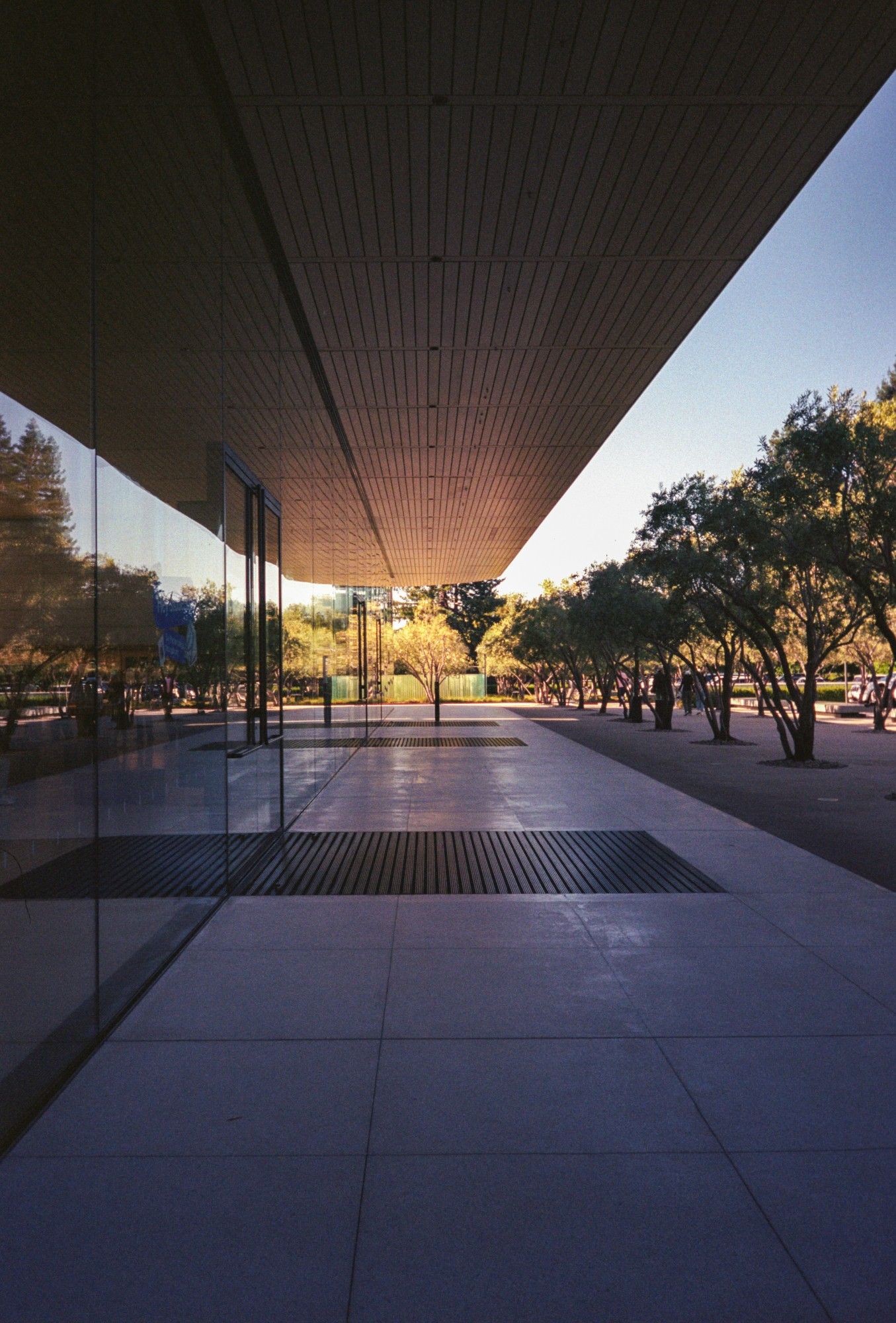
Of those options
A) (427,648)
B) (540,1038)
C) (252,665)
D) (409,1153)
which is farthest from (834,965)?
(427,648)

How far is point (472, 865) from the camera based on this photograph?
270 inches

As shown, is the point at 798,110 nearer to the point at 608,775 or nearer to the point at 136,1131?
the point at 136,1131

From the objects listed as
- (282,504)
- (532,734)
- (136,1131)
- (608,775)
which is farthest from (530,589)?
(136,1131)

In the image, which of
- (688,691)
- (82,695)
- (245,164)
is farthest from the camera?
(688,691)

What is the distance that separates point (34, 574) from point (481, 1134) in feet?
6.70

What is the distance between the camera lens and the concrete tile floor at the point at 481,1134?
7.26 ft

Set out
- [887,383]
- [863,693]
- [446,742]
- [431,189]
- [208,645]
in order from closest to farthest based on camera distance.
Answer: [208,645] < [431,189] < [446,742] < [863,693] < [887,383]

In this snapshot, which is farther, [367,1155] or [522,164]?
[522,164]

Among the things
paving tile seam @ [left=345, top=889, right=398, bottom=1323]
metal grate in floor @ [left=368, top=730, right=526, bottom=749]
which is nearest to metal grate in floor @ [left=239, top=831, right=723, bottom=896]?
paving tile seam @ [left=345, top=889, right=398, bottom=1323]

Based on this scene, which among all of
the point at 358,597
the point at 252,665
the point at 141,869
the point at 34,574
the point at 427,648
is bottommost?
the point at 141,869

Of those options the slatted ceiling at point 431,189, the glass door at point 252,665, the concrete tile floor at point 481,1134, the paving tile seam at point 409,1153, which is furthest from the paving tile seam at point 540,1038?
the glass door at point 252,665

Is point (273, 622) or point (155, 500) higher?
point (155, 500)

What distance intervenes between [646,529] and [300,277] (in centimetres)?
922

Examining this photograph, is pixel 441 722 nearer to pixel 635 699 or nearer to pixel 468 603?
pixel 635 699
